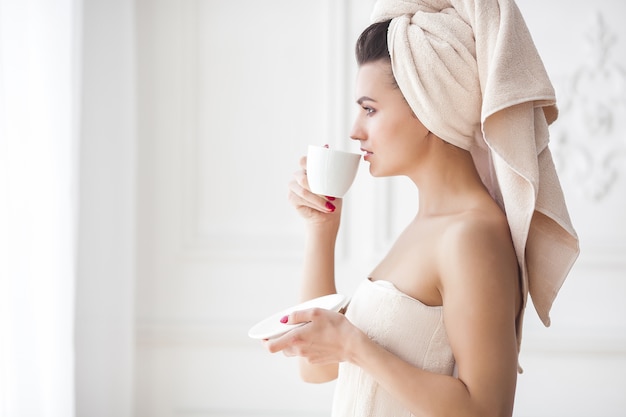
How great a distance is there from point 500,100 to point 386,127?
0.83ft

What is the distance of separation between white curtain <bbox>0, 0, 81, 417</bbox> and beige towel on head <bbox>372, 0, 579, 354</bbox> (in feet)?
3.13

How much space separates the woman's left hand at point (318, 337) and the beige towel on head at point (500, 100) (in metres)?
0.32

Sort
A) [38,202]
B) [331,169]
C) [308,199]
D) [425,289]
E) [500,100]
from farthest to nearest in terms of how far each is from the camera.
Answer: [38,202], [308,199], [331,169], [425,289], [500,100]

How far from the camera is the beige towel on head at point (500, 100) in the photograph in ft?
3.54

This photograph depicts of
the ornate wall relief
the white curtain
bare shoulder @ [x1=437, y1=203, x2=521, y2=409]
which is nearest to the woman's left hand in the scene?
bare shoulder @ [x1=437, y1=203, x2=521, y2=409]

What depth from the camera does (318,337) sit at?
114 cm

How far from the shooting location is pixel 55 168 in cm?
194

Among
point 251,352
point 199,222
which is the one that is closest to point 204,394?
point 251,352

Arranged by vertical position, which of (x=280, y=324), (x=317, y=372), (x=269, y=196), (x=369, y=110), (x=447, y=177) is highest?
(x=369, y=110)

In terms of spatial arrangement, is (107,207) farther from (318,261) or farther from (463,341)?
(463,341)

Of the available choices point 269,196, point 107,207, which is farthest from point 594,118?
point 107,207

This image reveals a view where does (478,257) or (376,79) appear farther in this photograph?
(376,79)

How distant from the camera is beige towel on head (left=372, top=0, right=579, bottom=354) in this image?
1.08 meters

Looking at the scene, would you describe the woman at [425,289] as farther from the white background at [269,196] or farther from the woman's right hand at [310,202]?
the white background at [269,196]
